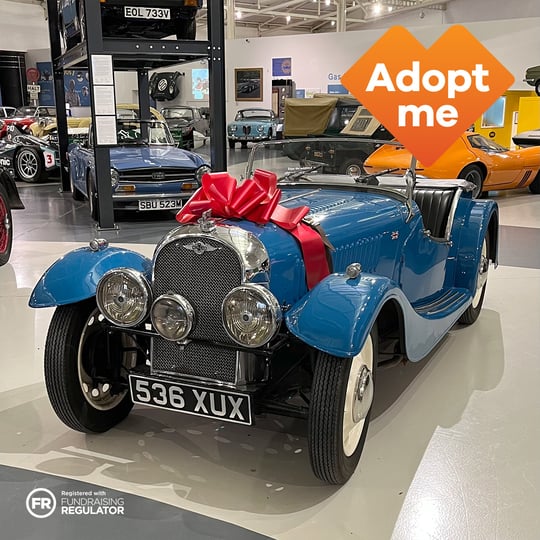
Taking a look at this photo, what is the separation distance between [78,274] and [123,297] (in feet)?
1.04

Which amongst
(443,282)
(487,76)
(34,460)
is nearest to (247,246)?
(34,460)

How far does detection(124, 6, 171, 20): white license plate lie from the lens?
23.4 ft

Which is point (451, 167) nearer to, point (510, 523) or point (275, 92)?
point (510, 523)

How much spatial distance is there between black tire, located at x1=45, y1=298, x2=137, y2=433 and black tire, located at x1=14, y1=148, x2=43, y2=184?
9.93 m

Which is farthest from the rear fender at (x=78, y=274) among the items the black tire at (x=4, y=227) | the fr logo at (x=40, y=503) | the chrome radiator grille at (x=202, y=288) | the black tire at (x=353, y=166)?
the black tire at (x=4, y=227)

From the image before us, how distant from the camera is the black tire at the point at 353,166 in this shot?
3692mm

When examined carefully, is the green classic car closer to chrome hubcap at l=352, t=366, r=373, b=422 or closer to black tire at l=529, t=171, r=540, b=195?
black tire at l=529, t=171, r=540, b=195

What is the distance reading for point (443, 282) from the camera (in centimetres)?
398

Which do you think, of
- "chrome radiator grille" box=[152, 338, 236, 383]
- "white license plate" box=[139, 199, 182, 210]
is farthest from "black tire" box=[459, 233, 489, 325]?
"white license plate" box=[139, 199, 182, 210]

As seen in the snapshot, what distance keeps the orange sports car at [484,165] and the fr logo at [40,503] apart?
245 inches

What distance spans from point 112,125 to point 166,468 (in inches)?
209

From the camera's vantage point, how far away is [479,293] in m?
4.30

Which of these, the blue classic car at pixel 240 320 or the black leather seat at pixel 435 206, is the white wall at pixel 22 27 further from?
the blue classic car at pixel 240 320

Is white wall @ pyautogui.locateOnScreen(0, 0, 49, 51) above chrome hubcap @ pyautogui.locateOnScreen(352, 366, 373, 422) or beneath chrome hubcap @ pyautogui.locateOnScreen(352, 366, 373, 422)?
above
